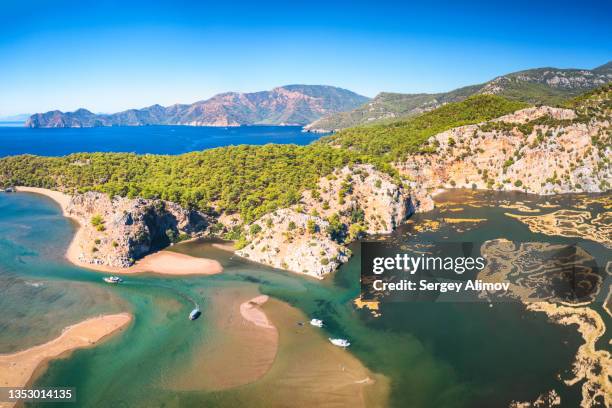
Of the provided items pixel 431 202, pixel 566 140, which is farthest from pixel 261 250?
pixel 566 140

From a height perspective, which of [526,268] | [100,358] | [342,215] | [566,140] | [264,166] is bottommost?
[100,358]

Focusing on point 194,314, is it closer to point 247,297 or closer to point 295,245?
point 247,297

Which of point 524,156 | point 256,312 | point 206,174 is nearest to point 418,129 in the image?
point 524,156

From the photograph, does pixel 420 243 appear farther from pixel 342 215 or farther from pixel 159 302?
pixel 159 302

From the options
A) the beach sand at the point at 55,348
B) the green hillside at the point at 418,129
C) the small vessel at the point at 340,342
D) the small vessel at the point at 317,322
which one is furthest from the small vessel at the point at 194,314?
the green hillside at the point at 418,129

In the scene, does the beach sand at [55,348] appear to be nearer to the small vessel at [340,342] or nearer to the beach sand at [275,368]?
the beach sand at [275,368]

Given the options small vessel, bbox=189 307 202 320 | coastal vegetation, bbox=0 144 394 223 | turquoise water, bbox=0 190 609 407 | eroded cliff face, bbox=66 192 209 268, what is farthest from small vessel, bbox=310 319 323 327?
eroded cliff face, bbox=66 192 209 268
